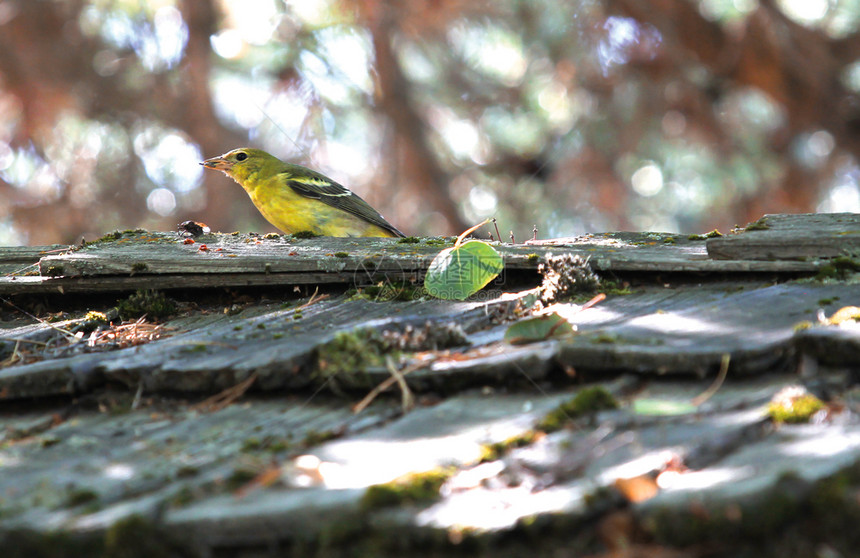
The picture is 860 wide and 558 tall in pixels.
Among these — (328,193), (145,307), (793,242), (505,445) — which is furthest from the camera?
(328,193)

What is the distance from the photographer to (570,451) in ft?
5.02

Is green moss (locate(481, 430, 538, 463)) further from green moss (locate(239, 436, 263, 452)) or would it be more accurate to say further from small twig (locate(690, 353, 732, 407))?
green moss (locate(239, 436, 263, 452))

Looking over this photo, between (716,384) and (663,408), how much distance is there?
0.84ft

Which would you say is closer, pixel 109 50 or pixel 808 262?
pixel 808 262

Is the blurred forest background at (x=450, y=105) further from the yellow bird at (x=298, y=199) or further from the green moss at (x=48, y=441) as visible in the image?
the green moss at (x=48, y=441)

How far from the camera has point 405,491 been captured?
1406mm

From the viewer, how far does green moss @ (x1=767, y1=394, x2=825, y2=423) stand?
1.55 meters

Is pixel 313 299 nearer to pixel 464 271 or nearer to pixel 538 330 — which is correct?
pixel 464 271

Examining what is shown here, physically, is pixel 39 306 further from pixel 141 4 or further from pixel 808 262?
pixel 141 4

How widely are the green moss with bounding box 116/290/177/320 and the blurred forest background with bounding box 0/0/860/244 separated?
28.7 feet

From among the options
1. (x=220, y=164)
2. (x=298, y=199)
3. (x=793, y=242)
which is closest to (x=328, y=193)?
(x=298, y=199)

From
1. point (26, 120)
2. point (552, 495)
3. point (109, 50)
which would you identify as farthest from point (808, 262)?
point (109, 50)

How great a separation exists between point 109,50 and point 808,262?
523 inches

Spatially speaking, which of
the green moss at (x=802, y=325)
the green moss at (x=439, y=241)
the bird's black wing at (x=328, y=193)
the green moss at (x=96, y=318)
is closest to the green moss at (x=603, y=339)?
the green moss at (x=802, y=325)
